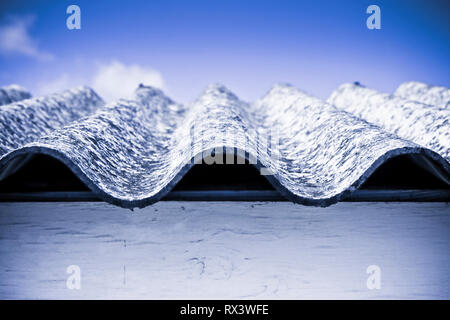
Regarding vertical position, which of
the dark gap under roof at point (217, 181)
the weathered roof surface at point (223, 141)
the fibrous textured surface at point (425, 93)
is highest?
the fibrous textured surface at point (425, 93)

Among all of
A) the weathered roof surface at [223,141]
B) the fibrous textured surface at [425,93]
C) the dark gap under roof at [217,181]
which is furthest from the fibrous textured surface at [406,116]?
the fibrous textured surface at [425,93]

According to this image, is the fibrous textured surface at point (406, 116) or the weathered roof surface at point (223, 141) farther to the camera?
the fibrous textured surface at point (406, 116)

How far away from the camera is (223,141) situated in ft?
6.68

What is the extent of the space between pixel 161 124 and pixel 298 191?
2052 mm

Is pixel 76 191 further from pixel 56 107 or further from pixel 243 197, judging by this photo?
pixel 56 107

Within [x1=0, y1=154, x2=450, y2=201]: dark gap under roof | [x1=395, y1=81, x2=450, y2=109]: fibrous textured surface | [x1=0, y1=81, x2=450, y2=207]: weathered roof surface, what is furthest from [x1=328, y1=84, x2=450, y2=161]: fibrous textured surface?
[x1=395, y1=81, x2=450, y2=109]: fibrous textured surface

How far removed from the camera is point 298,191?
2.07 meters

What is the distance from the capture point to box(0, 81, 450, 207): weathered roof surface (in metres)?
2.01

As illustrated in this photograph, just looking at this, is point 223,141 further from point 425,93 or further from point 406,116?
point 425,93

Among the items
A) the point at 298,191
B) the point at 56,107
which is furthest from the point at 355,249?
the point at 56,107

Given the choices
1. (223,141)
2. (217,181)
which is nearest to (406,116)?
(217,181)

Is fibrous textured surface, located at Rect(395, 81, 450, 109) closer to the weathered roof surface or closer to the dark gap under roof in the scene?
the weathered roof surface

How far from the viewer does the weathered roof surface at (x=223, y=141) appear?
6.59 ft

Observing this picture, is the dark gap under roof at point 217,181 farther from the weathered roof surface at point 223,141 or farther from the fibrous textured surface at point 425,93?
the fibrous textured surface at point 425,93
